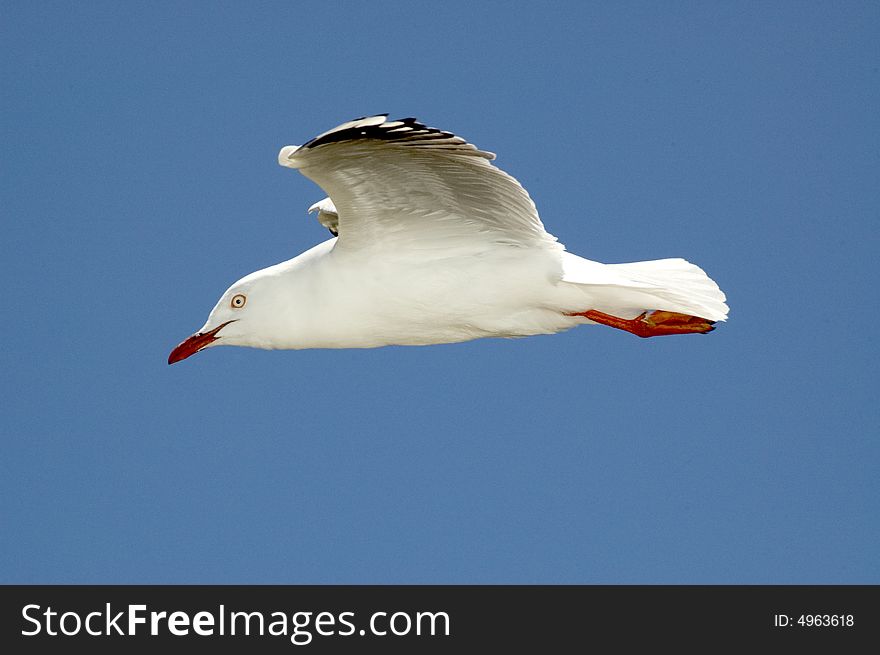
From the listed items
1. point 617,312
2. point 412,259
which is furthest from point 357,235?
point 617,312

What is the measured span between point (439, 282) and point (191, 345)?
6.21ft

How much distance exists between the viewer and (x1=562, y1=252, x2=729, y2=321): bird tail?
8898 mm

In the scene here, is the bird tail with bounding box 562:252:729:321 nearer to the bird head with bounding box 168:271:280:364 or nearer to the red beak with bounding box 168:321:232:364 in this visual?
the bird head with bounding box 168:271:280:364

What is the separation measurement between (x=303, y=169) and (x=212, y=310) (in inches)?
75.0

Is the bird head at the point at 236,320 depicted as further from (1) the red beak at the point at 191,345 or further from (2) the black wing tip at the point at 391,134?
(2) the black wing tip at the point at 391,134

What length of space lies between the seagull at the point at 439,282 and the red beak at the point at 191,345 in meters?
0.05

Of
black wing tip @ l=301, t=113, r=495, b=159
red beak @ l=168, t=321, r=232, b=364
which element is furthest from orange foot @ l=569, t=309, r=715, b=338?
red beak @ l=168, t=321, r=232, b=364

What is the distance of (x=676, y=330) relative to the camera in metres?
9.27

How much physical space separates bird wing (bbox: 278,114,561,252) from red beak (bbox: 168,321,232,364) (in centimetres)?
126

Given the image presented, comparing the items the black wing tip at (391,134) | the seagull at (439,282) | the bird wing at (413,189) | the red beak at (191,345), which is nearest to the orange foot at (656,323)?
the seagull at (439,282)

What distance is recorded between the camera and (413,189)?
8.50 m

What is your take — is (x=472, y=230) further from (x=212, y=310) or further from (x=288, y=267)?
(x=212, y=310)

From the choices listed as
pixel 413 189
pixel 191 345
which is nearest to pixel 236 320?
→ pixel 191 345

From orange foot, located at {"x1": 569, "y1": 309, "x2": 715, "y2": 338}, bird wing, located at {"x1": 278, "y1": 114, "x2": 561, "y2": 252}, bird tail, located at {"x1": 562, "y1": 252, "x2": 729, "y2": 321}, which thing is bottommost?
orange foot, located at {"x1": 569, "y1": 309, "x2": 715, "y2": 338}
